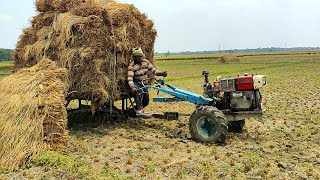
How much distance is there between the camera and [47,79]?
8.03 m

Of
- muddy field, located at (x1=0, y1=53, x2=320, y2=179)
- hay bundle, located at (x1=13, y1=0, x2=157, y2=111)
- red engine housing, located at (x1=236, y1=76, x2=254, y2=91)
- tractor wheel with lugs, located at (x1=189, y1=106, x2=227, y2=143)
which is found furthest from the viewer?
hay bundle, located at (x1=13, y1=0, x2=157, y2=111)

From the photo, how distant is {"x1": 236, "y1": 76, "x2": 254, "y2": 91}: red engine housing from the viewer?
820cm

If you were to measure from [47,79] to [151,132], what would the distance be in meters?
2.90

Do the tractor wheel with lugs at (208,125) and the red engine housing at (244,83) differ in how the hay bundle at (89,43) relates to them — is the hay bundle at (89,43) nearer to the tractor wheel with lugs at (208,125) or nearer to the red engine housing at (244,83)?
the tractor wheel with lugs at (208,125)

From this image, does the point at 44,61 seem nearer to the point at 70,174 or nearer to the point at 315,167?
the point at 70,174

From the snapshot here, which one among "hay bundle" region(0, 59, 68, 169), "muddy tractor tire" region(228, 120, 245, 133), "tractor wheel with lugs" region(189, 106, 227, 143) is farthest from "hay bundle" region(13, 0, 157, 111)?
"muddy tractor tire" region(228, 120, 245, 133)

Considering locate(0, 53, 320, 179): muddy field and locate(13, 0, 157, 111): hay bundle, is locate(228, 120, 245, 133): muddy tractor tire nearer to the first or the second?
locate(0, 53, 320, 179): muddy field

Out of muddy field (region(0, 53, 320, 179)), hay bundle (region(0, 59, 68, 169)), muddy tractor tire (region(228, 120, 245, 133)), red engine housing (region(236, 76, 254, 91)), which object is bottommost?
muddy field (region(0, 53, 320, 179))

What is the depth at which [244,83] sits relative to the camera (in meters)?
8.26

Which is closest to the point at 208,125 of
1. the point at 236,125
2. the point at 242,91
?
the point at 242,91

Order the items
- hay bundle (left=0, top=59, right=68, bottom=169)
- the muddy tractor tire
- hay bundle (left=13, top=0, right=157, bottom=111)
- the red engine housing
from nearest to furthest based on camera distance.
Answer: hay bundle (left=0, top=59, right=68, bottom=169) < the red engine housing < hay bundle (left=13, top=0, right=157, bottom=111) < the muddy tractor tire

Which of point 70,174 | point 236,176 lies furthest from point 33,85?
point 236,176

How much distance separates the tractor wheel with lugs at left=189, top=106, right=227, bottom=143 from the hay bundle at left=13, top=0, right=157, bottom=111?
222 centimetres

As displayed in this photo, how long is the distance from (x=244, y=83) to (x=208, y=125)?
1.20 metres
